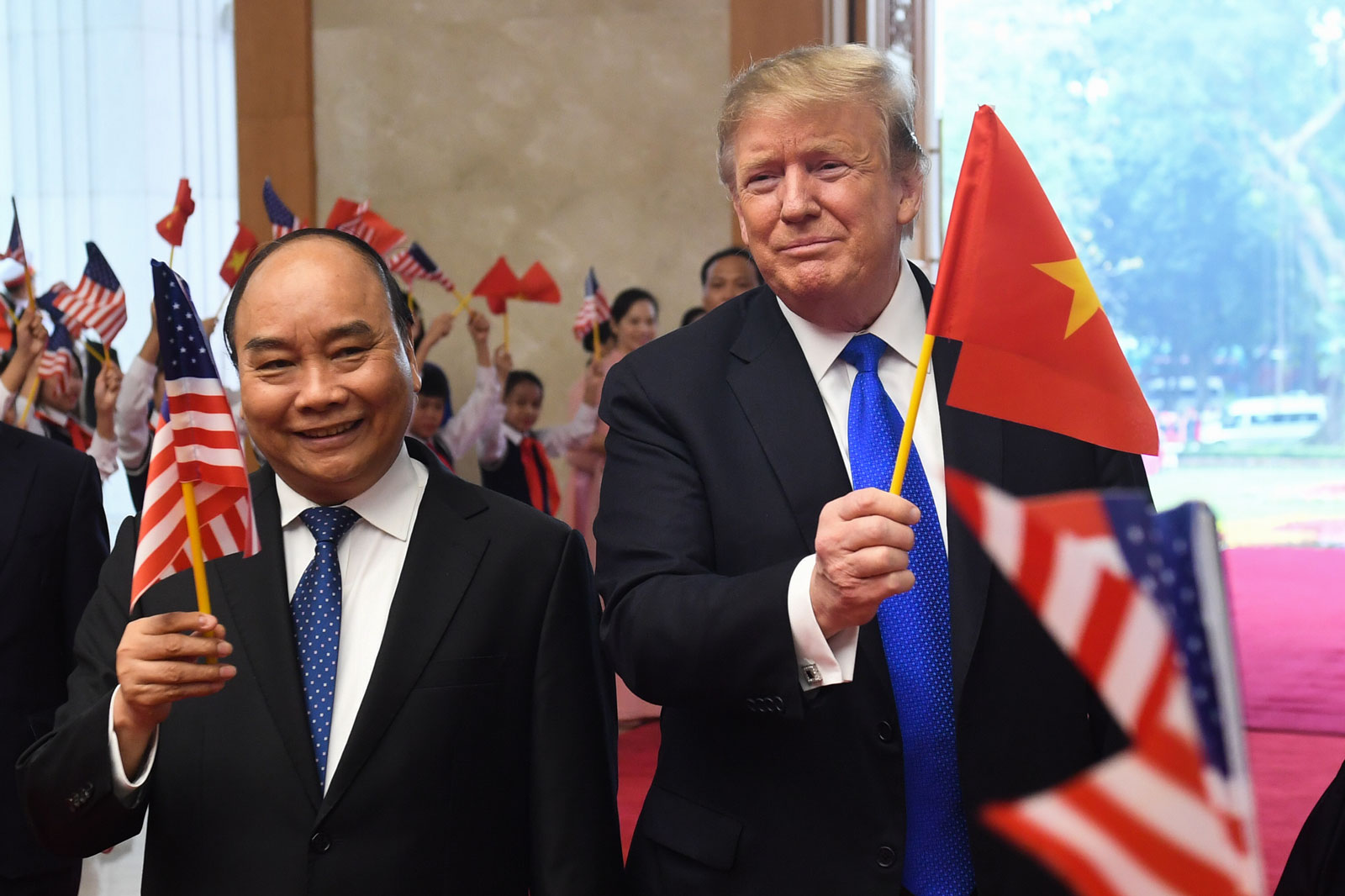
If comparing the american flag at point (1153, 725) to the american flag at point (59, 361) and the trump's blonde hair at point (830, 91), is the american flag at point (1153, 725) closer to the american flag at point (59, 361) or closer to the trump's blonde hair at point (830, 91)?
the trump's blonde hair at point (830, 91)

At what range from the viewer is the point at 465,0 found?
9188 mm

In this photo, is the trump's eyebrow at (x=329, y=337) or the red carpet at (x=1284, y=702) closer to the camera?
the trump's eyebrow at (x=329, y=337)

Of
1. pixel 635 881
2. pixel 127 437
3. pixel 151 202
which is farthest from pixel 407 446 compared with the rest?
pixel 151 202

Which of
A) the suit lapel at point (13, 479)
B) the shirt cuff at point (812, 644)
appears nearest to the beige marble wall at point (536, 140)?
the suit lapel at point (13, 479)

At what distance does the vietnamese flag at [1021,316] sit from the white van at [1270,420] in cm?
1682

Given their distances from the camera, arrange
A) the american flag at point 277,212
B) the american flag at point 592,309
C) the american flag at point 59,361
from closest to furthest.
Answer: the american flag at point 59,361 → the american flag at point 277,212 → the american flag at point 592,309

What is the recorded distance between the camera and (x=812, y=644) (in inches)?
68.5

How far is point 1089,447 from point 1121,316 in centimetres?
1708

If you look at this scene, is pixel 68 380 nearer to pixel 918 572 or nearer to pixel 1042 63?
pixel 918 572

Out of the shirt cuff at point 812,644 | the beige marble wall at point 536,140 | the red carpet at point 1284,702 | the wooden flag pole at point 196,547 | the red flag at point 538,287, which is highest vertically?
the beige marble wall at point 536,140

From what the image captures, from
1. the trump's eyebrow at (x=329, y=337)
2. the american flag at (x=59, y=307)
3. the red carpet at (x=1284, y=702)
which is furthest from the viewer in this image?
the american flag at (x=59, y=307)

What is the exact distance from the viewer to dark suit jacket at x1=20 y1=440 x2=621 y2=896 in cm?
191

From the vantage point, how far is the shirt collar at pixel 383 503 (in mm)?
2076

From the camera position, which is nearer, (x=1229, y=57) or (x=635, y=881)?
(x=635, y=881)
